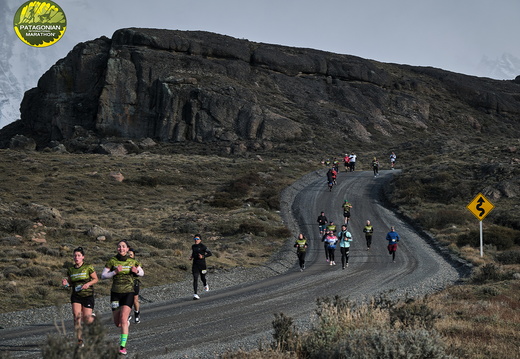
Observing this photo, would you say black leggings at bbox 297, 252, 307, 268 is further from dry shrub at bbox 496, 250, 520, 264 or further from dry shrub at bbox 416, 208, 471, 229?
dry shrub at bbox 416, 208, 471, 229

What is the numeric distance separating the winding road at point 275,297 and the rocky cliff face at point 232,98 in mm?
43787

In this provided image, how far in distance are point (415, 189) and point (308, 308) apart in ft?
102

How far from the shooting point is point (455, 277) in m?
20.2

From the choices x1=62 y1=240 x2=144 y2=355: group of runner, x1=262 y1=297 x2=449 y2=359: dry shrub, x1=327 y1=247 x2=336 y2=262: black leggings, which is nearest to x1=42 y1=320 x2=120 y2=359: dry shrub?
x1=262 y1=297 x2=449 y2=359: dry shrub

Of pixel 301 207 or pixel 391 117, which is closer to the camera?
pixel 301 207

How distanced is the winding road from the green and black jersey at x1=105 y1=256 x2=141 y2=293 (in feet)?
3.69

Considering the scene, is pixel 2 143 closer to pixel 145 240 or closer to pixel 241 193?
pixel 241 193

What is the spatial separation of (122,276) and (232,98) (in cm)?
7039

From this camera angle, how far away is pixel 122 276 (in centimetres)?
973

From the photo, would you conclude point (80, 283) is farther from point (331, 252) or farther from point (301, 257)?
point (331, 252)

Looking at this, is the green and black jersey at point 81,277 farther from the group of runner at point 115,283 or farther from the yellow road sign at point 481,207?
the yellow road sign at point 481,207

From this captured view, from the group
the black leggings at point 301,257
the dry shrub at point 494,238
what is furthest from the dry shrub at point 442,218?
the black leggings at point 301,257

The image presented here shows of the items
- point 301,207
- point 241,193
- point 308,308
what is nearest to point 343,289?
point 308,308

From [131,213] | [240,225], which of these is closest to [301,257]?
[240,225]
